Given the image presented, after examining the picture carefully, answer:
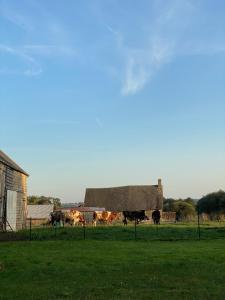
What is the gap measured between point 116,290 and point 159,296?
1295 millimetres

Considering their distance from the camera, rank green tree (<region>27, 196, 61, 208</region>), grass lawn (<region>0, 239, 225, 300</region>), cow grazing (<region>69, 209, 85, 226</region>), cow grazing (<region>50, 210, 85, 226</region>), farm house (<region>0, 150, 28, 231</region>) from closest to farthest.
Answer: grass lawn (<region>0, 239, 225, 300</region>), farm house (<region>0, 150, 28, 231</region>), cow grazing (<region>50, 210, 85, 226</region>), cow grazing (<region>69, 209, 85, 226</region>), green tree (<region>27, 196, 61, 208</region>)

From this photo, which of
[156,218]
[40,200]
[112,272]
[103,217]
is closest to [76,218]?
[103,217]

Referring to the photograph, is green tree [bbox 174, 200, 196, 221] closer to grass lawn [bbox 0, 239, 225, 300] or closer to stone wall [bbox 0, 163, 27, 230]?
stone wall [bbox 0, 163, 27, 230]

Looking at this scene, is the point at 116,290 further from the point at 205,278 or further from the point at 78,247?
the point at 78,247

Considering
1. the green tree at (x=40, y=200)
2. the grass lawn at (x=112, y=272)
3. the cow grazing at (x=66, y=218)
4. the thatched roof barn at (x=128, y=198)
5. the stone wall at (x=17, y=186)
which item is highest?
the green tree at (x=40, y=200)

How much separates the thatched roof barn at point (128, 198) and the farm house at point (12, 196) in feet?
125

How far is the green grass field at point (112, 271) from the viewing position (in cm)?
1301

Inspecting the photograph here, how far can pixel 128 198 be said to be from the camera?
88.1 meters

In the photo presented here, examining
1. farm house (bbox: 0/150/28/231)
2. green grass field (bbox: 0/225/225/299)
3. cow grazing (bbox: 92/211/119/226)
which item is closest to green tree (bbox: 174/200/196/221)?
cow grazing (bbox: 92/211/119/226)

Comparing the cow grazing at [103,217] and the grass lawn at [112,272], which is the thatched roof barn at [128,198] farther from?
the grass lawn at [112,272]

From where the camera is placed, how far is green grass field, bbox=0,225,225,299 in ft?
42.7

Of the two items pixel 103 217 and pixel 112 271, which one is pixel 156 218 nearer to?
pixel 103 217

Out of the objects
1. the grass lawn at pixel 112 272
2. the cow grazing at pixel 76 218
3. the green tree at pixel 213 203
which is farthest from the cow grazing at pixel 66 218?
the green tree at pixel 213 203

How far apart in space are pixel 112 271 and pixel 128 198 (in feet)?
234
